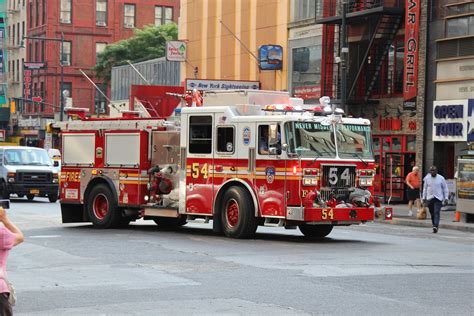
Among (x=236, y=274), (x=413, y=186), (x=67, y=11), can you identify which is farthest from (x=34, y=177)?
(x=67, y=11)

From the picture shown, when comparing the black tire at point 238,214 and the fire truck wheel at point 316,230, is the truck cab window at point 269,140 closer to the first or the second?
the black tire at point 238,214

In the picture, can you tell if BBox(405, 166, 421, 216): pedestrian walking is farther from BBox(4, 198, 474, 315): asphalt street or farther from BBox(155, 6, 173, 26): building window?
BBox(155, 6, 173, 26): building window

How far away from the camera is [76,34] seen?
293 ft

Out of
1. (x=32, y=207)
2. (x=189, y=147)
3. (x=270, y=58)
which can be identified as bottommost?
(x=32, y=207)

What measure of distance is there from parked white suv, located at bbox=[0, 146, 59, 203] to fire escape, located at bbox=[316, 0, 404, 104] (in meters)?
12.0

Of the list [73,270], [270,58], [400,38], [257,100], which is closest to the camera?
[73,270]

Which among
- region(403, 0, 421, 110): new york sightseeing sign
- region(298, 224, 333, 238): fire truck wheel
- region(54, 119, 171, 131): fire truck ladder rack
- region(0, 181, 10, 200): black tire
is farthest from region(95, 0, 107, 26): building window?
region(298, 224, 333, 238): fire truck wheel

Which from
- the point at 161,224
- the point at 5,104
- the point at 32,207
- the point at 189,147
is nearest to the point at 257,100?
the point at 189,147

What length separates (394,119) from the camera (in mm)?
38906

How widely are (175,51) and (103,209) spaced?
101 feet

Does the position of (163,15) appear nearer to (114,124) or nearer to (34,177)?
(34,177)

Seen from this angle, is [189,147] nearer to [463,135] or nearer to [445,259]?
[445,259]

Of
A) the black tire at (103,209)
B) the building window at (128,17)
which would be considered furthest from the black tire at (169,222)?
the building window at (128,17)

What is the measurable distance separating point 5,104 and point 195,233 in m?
73.7
